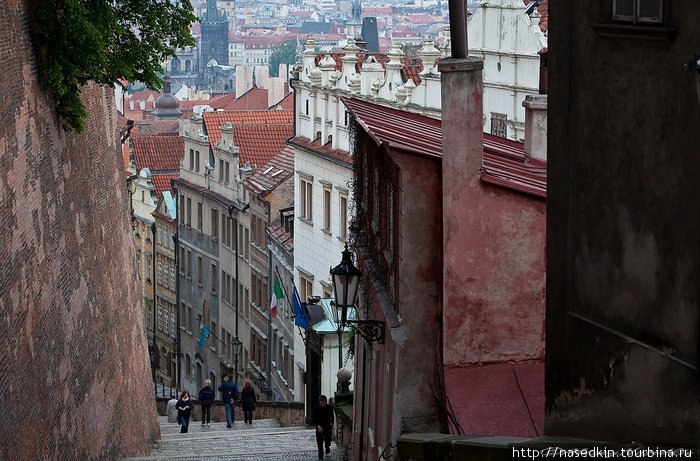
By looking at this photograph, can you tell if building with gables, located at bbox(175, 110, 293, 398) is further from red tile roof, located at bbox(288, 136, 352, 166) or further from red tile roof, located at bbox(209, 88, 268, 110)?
red tile roof, located at bbox(209, 88, 268, 110)

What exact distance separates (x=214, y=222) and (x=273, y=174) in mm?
6256

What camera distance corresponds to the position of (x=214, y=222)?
166ft

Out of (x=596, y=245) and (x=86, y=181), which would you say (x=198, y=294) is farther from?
(x=596, y=245)

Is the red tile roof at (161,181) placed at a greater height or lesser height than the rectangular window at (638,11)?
lesser

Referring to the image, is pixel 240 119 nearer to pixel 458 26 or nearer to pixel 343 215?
pixel 343 215

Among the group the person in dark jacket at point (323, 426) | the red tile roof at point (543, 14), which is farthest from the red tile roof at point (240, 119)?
the person in dark jacket at point (323, 426)

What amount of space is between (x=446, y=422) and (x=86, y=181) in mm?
9791

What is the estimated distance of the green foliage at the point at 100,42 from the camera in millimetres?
15477

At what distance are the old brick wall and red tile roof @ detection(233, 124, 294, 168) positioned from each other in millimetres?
26737

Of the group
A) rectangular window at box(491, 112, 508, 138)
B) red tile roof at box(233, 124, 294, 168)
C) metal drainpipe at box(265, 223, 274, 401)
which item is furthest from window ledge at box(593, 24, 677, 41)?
red tile roof at box(233, 124, 294, 168)

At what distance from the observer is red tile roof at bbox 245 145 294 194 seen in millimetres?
43625

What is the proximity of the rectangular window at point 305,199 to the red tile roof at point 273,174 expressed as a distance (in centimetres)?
303

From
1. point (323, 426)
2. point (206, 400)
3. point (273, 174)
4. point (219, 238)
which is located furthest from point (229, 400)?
point (219, 238)

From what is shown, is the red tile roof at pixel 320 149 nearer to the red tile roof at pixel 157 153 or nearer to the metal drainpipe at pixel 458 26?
the red tile roof at pixel 157 153
